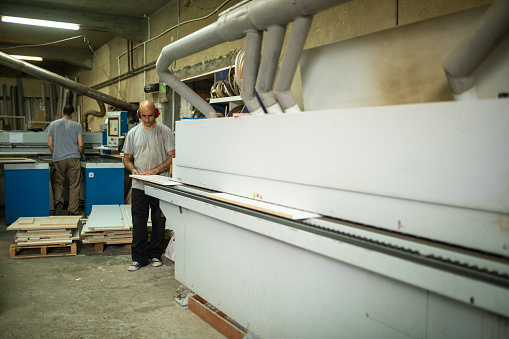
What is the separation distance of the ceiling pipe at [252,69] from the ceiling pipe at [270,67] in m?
0.08

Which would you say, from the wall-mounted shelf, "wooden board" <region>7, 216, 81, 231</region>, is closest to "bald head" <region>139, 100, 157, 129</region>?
the wall-mounted shelf

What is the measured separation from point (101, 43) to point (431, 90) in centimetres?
932

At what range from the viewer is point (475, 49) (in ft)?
3.95

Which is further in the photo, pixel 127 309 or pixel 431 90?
pixel 127 309

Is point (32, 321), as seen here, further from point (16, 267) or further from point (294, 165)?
point (294, 165)

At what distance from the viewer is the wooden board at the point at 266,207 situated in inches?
63.9

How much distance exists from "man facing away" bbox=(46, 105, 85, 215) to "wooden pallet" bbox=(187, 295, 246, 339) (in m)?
3.54

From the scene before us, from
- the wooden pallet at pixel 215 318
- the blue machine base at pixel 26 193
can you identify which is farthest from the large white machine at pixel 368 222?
the blue machine base at pixel 26 193

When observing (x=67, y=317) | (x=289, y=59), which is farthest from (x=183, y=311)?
(x=289, y=59)

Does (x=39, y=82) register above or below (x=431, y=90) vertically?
above

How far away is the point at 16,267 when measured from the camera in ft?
11.6

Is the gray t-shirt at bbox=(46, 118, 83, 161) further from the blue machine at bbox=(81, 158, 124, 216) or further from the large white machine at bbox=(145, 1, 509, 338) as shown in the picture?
the large white machine at bbox=(145, 1, 509, 338)

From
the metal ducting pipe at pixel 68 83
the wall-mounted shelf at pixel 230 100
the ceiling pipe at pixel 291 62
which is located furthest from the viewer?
the metal ducting pipe at pixel 68 83

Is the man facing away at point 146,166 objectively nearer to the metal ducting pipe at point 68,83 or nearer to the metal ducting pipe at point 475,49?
the metal ducting pipe at point 475,49
